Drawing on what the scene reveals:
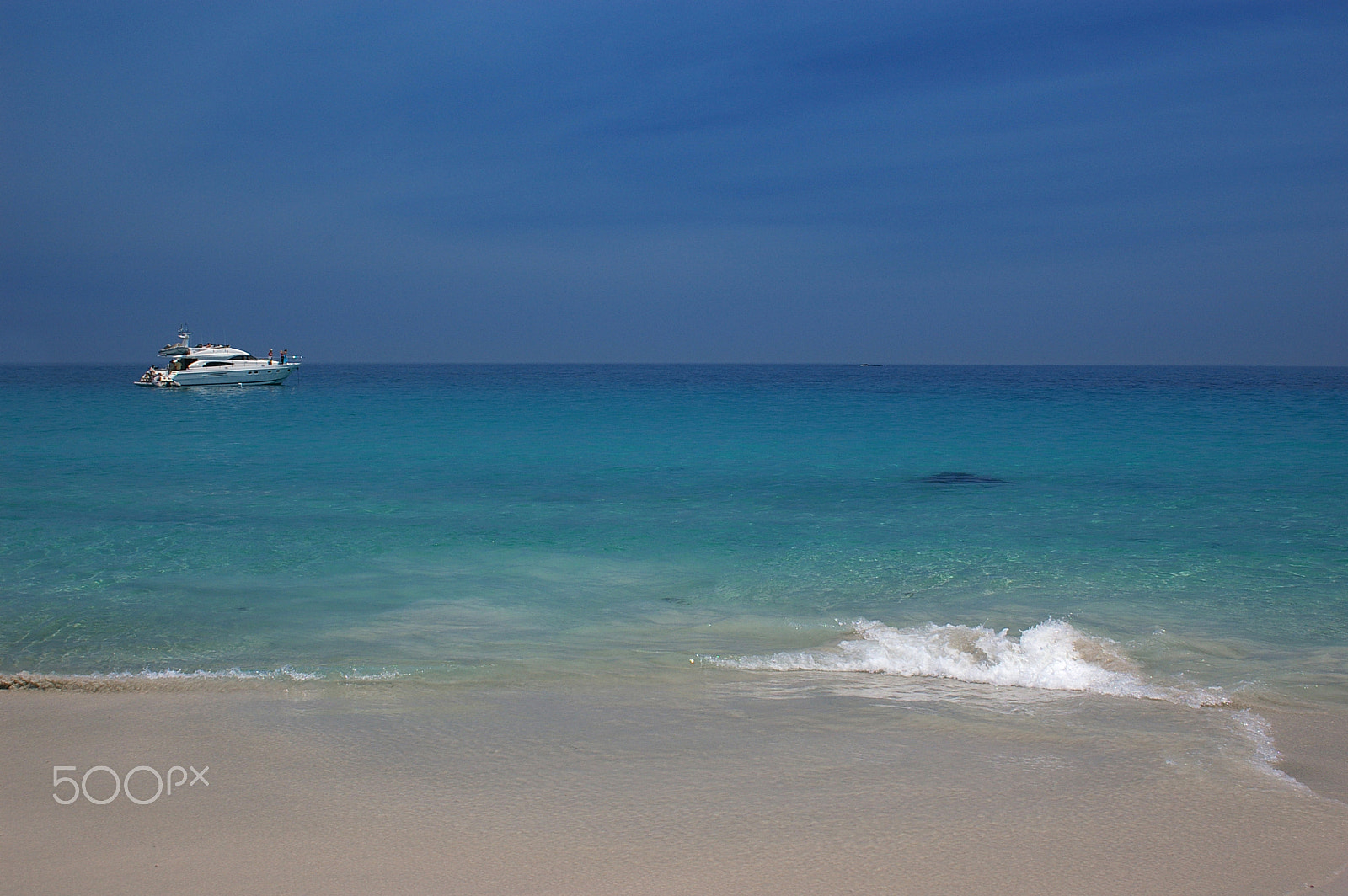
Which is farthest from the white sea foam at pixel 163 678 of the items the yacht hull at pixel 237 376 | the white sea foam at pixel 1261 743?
the yacht hull at pixel 237 376

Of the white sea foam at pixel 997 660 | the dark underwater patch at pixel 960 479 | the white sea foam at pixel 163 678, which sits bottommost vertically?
the dark underwater patch at pixel 960 479

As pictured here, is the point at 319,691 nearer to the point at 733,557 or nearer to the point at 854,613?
the point at 854,613

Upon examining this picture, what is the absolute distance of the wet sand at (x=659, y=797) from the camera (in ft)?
11.0

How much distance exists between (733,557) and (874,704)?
541 centimetres

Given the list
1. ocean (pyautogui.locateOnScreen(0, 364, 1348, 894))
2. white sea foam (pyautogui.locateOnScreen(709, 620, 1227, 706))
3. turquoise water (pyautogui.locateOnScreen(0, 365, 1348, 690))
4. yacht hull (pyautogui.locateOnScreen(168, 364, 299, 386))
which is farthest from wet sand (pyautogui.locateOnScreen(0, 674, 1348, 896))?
yacht hull (pyautogui.locateOnScreen(168, 364, 299, 386))

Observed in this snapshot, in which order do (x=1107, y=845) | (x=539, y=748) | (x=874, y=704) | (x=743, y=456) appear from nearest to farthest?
(x=1107, y=845), (x=539, y=748), (x=874, y=704), (x=743, y=456)

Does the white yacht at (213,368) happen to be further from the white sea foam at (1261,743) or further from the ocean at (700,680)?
the white sea foam at (1261,743)

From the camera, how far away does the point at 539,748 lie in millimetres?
4645

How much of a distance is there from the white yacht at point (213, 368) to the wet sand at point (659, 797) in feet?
231

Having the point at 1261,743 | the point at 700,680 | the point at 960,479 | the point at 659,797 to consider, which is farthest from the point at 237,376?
the point at 1261,743

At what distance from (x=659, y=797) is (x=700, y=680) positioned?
2010 mm

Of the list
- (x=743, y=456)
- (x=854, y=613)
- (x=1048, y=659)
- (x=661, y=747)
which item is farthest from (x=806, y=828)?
(x=743, y=456)

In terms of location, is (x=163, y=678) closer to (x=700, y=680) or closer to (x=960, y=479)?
(x=700, y=680)

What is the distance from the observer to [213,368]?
67.4 m
